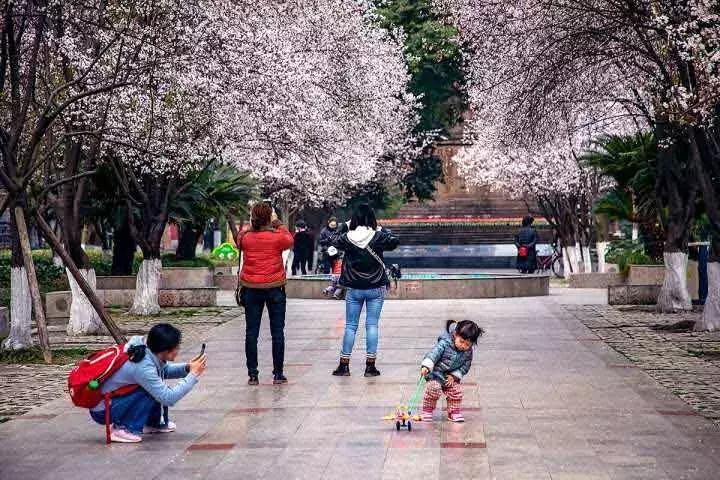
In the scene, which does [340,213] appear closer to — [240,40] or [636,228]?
[636,228]

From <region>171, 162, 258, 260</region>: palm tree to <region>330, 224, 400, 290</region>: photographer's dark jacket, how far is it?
19.4 metres

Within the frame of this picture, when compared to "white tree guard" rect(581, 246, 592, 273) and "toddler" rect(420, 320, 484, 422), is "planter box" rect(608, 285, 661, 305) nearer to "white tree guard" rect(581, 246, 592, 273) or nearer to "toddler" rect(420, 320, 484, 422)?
"white tree guard" rect(581, 246, 592, 273)

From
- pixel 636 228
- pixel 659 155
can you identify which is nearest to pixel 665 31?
pixel 659 155

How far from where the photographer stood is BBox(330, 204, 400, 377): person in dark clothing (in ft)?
47.6

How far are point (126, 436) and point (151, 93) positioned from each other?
1124 cm

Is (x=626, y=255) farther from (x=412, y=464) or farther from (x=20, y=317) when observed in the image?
(x=412, y=464)

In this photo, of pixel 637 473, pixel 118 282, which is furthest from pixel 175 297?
pixel 637 473

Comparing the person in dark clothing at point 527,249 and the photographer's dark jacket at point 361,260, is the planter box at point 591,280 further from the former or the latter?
the photographer's dark jacket at point 361,260

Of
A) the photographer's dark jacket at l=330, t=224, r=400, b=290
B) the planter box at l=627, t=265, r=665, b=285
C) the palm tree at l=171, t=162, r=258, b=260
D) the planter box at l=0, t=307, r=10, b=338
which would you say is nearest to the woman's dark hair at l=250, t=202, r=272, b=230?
the photographer's dark jacket at l=330, t=224, r=400, b=290

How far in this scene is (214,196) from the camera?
36.0 meters

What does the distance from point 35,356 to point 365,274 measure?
544cm

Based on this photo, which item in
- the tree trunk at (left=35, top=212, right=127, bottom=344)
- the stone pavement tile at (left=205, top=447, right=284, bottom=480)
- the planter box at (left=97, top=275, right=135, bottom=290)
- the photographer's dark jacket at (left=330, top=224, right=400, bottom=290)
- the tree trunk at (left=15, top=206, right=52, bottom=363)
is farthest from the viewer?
the planter box at (left=97, top=275, right=135, bottom=290)

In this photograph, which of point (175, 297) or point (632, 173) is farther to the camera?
point (632, 173)

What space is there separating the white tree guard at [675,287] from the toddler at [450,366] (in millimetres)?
14561
